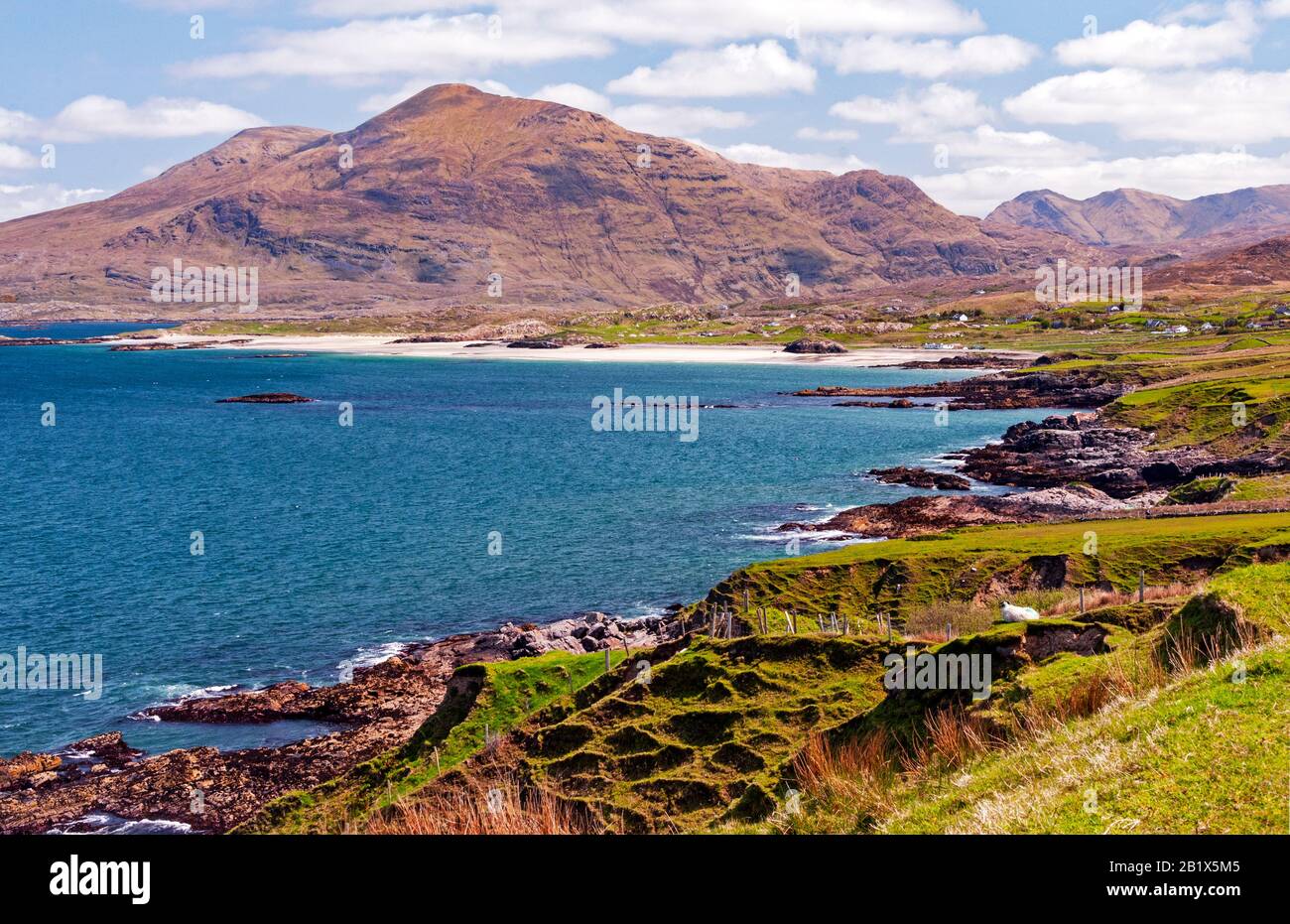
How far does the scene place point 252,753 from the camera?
113ft

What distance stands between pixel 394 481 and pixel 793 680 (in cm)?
7628

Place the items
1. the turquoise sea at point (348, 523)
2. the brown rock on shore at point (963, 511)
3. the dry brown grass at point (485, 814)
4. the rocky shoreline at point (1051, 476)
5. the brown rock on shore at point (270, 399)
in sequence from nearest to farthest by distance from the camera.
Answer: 1. the dry brown grass at point (485, 814)
2. the turquoise sea at point (348, 523)
3. the brown rock on shore at point (963, 511)
4. the rocky shoreline at point (1051, 476)
5. the brown rock on shore at point (270, 399)

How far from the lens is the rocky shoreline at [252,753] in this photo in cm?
3086

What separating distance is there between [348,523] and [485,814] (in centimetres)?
6253

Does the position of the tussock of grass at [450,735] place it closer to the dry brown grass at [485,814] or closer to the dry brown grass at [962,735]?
the dry brown grass at [485,814]

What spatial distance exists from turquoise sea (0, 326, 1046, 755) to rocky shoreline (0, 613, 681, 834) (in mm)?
1340

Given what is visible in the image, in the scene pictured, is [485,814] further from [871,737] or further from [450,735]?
[450,735]

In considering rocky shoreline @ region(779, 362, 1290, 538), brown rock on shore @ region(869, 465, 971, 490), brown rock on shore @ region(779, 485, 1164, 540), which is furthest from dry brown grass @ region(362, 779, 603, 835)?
brown rock on shore @ region(869, 465, 971, 490)

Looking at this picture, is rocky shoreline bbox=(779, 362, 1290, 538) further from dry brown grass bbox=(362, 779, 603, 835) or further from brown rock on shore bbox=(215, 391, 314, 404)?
brown rock on shore bbox=(215, 391, 314, 404)

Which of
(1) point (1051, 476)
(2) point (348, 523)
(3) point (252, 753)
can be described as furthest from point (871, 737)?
(1) point (1051, 476)

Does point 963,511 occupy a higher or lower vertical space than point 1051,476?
lower

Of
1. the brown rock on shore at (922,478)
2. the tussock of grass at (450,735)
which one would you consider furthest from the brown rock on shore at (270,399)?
the tussock of grass at (450,735)

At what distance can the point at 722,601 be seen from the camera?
41062mm

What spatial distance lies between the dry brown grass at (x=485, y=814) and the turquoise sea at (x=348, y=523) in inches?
744
